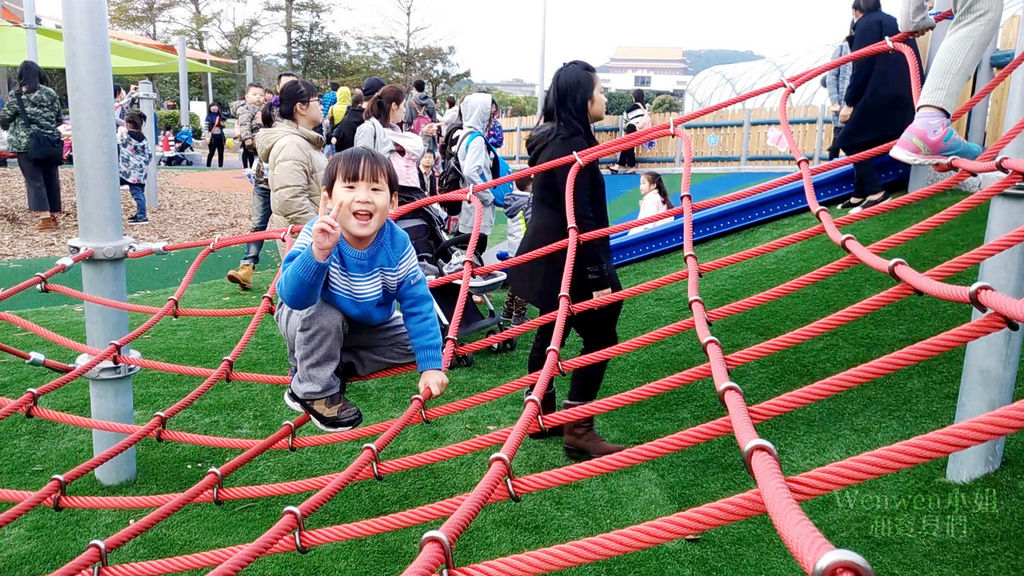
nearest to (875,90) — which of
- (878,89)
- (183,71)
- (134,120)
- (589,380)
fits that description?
(878,89)

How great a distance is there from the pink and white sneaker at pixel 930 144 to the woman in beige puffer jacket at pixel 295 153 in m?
2.63

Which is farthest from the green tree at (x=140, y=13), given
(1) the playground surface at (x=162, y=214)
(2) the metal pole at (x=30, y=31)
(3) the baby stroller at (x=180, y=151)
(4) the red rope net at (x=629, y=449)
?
(4) the red rope net at (x=629, y=449)

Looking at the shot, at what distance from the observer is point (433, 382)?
189 cm

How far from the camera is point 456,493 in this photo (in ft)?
8.83

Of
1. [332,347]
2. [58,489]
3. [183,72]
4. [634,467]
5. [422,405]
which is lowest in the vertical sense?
[634,467]

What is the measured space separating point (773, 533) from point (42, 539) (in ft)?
7.30

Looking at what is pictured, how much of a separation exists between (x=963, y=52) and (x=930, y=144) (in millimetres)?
248

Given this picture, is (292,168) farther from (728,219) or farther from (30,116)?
(30,116)

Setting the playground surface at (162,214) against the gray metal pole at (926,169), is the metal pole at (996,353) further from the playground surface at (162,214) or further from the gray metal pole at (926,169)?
the playground surface at (162,214)

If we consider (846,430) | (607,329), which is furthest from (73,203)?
(846,430)

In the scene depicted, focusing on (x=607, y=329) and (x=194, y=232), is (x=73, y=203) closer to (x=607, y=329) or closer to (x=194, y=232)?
(x=194, y=232)

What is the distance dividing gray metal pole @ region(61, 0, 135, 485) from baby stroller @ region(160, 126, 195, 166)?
14.7m

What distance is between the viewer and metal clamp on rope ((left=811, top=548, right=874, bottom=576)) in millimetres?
722

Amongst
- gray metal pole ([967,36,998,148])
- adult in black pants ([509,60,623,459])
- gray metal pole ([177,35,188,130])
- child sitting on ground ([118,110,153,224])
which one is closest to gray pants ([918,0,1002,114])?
adult in black pants ([509,60,623,459])
